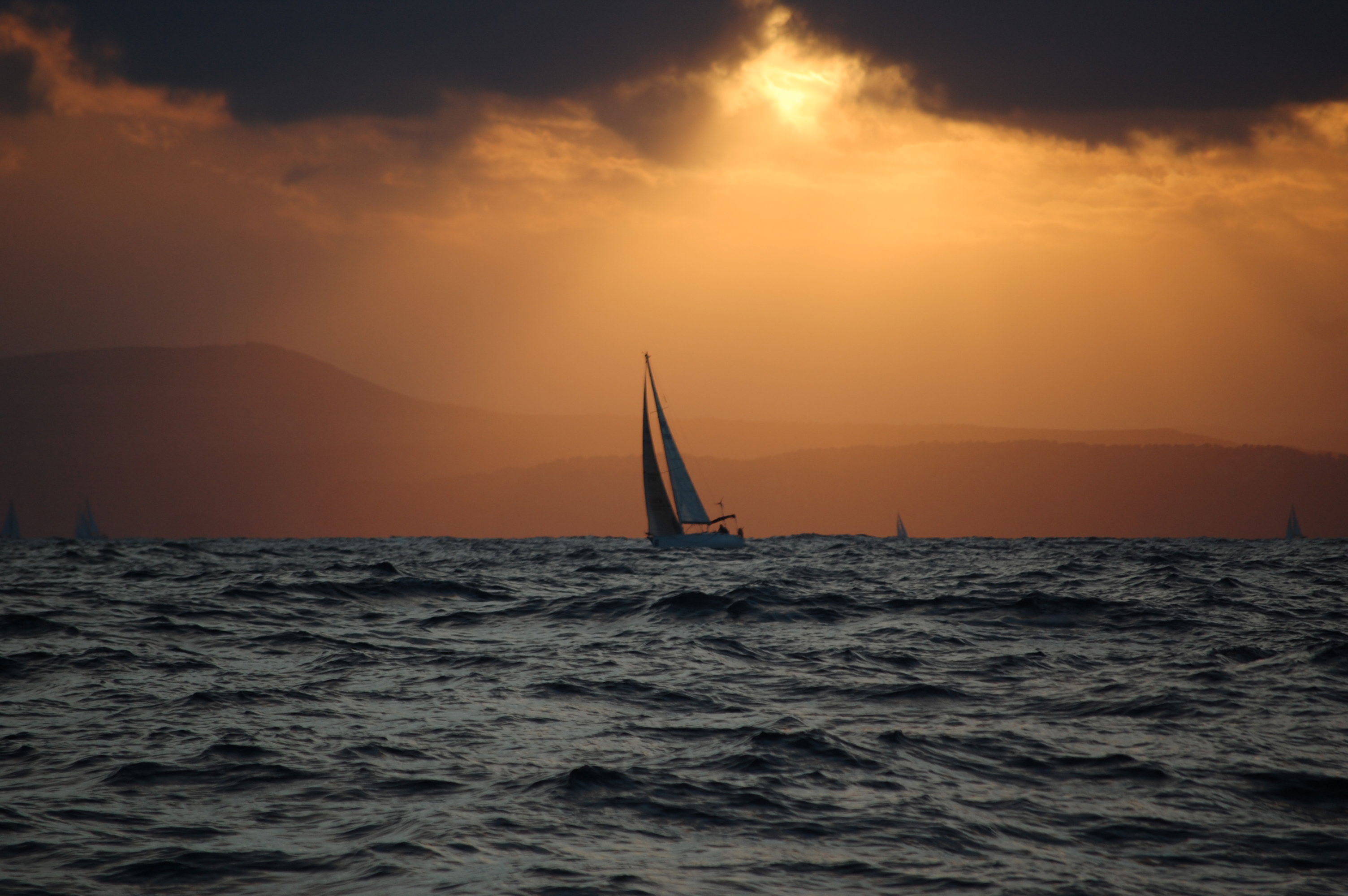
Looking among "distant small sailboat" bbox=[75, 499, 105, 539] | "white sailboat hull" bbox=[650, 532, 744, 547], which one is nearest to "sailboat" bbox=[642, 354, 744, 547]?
"white sailboat hull" bbox=[650, 532, 744, 547]

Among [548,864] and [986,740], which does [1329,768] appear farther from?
[548,864]

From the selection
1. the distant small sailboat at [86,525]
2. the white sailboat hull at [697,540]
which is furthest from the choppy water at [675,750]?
the distant small sailboat at [86,525]

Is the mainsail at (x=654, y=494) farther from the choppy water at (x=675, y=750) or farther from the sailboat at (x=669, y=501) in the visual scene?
the choppy water at (x=675, y=750)

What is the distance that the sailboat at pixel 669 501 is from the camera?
55.0 metres

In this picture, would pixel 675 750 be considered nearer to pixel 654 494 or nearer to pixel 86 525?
pixel 654 494

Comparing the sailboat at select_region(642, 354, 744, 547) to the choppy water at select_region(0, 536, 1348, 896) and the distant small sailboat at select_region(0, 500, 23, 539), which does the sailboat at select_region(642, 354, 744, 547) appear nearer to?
the choppy water at select_region(0, 536, 1348, 896)

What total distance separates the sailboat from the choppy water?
3394 centimetres

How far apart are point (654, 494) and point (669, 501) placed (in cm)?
102

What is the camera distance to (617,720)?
10.8 m

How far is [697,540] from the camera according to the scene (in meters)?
54.7

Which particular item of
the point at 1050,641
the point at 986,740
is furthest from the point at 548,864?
the point at 1050,641

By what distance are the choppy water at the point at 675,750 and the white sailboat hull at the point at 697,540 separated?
33.4 metres

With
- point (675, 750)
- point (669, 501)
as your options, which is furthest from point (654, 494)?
point (675, 750)

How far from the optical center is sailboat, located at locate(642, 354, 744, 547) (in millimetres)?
54969
